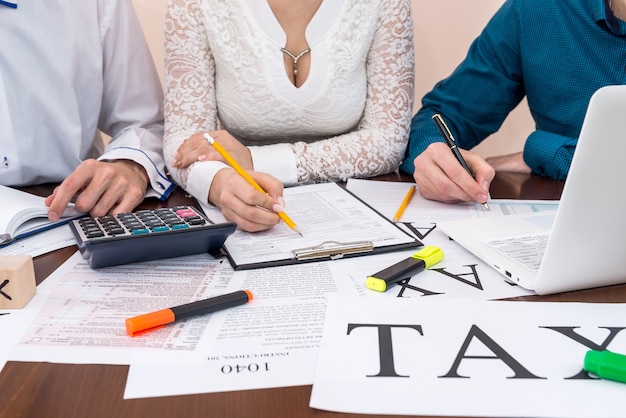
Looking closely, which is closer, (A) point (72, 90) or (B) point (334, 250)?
(B) point (334, 250)

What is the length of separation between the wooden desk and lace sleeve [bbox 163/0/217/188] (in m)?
0.69

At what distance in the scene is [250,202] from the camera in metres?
0.83

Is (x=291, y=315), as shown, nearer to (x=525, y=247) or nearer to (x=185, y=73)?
(x=525, y=247)

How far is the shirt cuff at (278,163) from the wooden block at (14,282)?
1.72ft

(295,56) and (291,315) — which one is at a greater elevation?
(295,56)

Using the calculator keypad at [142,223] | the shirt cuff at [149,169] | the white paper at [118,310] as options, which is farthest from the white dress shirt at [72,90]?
the white paper at [118,310]

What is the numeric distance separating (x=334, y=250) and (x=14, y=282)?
1.17ft

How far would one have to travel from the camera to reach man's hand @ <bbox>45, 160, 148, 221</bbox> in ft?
2.88

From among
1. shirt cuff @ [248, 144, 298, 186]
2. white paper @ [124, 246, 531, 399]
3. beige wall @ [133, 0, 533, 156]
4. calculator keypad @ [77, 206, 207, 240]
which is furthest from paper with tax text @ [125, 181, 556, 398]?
beige wall @ [133, 0, 533, 156]

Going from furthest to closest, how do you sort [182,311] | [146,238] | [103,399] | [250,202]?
[250,202], [146,238], [182,311], [103,399]

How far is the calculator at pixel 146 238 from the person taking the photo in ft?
2.29

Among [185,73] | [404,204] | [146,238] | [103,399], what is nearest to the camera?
[103,399]

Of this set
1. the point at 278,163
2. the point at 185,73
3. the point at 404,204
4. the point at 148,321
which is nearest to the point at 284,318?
the point at 148,321

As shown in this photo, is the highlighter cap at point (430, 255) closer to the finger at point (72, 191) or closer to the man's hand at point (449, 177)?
the man's hand at point (449, 177)
